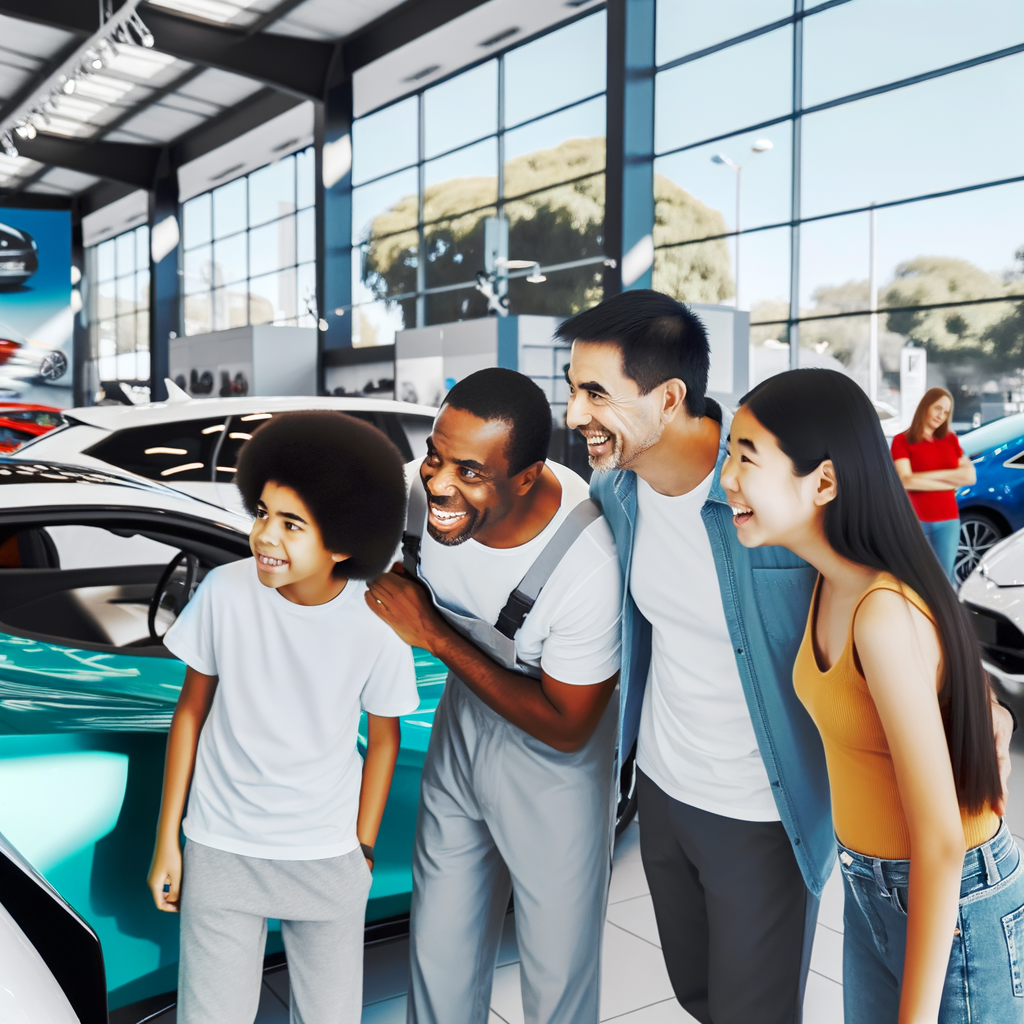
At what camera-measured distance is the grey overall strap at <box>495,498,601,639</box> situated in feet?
5.48

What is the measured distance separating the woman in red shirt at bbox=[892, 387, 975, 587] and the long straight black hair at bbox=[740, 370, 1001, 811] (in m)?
4.33

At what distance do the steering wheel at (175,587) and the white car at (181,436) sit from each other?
83.7 inches

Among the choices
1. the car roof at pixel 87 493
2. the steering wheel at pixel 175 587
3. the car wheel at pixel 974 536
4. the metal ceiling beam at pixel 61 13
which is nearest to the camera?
the car roof at pixel 87 493

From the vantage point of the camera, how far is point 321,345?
58.6 ft

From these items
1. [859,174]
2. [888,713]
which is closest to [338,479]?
[888,713]

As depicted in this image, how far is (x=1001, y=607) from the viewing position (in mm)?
4223

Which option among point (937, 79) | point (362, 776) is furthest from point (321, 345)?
point (362, 776)

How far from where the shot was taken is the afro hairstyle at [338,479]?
1.57m

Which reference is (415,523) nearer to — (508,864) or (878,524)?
(508,864)

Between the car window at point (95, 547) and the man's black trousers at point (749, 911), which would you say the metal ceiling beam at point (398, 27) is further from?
the man's black trousers at point (749, 911)

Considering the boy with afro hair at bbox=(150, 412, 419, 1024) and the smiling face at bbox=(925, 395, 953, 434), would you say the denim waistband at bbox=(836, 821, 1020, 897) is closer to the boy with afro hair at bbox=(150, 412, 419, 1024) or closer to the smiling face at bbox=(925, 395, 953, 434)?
the boy with afro hair at bbox=(150, 412, 419, 1024)

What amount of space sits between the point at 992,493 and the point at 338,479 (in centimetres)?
747

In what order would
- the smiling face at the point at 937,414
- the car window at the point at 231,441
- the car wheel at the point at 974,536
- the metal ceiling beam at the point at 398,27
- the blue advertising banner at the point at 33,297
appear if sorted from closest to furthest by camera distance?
1. the car window at the point at 231,441
2. the smiling face at the point at 937,414
3. the car wheel at the point at 974,536
4. the metal ceiling beam at the point at 398,27
5. the blue advertising banner at the point at 33,297

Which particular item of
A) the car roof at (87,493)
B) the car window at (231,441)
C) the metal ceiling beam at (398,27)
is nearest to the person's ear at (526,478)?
the car roof at (87,493)
